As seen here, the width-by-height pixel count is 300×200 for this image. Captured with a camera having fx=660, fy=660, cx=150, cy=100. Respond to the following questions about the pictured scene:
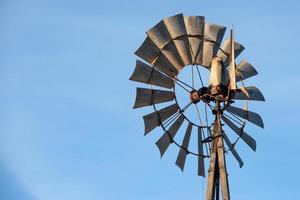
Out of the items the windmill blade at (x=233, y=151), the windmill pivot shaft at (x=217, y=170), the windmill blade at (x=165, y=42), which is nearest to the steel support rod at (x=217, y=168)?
the windmill pivot shaft at (x=217, y=170)

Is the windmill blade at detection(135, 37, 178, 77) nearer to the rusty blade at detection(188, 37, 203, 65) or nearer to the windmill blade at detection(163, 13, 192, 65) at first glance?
the windmill blade at detection(163, 13, 192, 65)

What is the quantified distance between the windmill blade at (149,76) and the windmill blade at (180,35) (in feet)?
2.28

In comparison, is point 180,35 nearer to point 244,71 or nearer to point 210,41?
point 210,41

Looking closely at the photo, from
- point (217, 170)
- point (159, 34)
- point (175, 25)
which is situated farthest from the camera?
point (175, 25)

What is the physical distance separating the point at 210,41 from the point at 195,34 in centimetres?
52

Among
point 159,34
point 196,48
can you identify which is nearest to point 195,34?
point 196,48

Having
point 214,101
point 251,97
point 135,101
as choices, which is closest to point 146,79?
point 135,101

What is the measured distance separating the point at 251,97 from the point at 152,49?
2846mm

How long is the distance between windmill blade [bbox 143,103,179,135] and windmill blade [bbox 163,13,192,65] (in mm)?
1215

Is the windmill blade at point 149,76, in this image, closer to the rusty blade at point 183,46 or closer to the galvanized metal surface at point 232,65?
the rusty blade at point 183,46

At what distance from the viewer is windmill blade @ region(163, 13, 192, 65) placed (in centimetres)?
1636

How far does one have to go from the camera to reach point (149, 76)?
16250 mm

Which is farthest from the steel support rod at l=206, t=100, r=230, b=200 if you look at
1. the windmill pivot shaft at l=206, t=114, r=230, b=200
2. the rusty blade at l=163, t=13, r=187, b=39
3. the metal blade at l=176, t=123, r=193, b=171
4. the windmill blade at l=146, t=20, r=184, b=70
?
the rusty blade at l=163, t=13, r=187, b=39

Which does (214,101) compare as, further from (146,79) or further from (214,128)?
(146,79)
